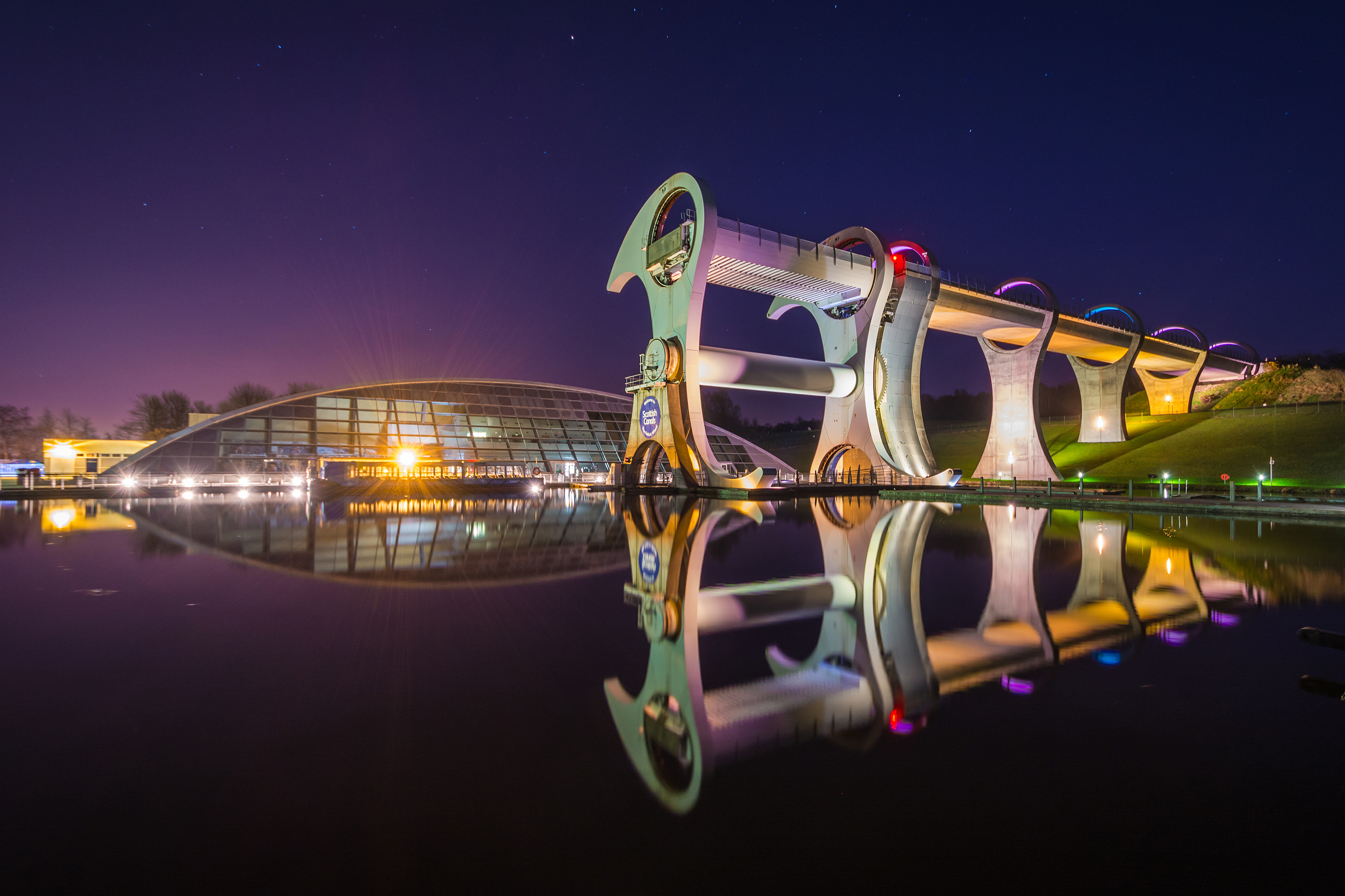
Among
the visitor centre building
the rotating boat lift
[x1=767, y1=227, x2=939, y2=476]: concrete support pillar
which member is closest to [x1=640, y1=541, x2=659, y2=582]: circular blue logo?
the rotating boat lift

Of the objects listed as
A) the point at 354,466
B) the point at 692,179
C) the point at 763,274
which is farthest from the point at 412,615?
the point at 354,466

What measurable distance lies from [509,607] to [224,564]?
566 cm

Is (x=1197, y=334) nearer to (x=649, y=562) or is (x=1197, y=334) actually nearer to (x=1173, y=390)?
(x=1173, y=390)

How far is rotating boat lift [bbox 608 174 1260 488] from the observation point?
963 inches

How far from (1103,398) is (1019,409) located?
1246cm

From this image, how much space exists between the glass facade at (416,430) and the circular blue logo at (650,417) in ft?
66.2

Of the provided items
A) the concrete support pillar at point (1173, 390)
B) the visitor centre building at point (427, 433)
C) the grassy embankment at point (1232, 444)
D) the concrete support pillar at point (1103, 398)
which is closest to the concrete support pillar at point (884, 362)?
the visitor centre building at point (427, 433)

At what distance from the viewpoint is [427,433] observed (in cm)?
4519

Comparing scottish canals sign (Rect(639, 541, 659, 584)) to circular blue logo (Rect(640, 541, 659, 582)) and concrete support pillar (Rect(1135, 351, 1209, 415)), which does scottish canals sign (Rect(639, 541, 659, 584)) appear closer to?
circular blue logo (Rect(640, 541, 659, 582))

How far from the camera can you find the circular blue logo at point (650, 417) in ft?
84.8

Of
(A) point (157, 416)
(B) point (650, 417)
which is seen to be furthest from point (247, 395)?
(B) point (650, 417)

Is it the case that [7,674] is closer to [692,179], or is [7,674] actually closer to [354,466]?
Answer: [692,179]

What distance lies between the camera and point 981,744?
10.9ft

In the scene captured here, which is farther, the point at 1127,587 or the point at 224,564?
the point at 224,564
